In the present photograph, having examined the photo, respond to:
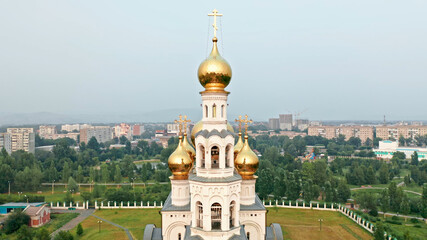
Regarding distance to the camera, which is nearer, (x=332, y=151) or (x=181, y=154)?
(x=181, y=154)

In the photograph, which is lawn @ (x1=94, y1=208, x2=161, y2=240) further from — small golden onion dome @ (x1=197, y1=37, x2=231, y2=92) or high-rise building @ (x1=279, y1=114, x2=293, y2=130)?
Result: high-rise building @ (x1=279, y1=114, x2=293, y2=130)

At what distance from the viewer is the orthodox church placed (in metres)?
14.2

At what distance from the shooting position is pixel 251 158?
18.5 m

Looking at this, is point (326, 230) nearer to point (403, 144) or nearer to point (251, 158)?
point (251, 158)

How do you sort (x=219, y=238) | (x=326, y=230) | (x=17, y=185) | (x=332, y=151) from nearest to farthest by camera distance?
(x=219, y=238)
(x=326, y=230)
(x=17, y=185)
(x=332, y=151)

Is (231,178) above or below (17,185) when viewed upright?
above

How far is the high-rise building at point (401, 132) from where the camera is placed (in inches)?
4053

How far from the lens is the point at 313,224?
25.4 m

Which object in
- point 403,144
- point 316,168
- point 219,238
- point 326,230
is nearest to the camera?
→ point 219,238

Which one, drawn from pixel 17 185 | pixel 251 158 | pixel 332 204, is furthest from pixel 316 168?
pixel 17 185

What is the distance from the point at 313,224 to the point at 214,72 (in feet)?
53.0

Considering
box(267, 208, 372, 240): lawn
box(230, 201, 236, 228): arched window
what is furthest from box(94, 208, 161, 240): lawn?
box(230, 201, 236, 228): arched window

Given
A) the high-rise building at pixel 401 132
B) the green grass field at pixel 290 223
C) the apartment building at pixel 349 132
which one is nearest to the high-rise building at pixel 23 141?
the green grass field at pixel 290 223

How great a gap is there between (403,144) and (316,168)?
61292 mm
